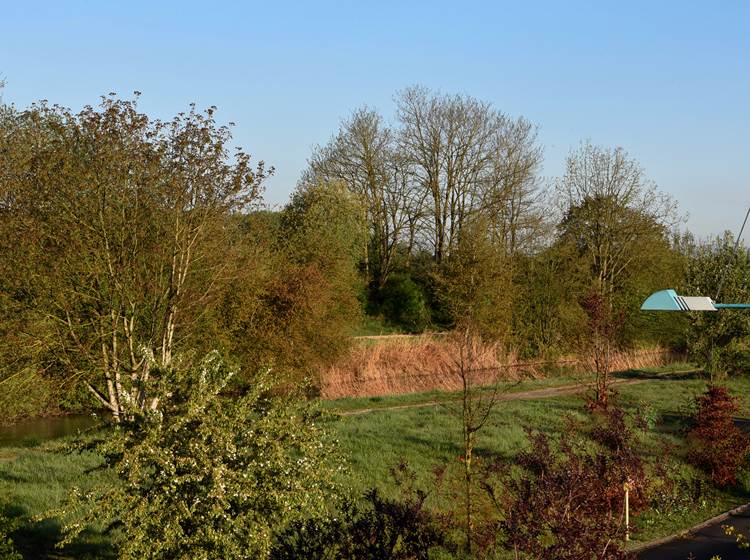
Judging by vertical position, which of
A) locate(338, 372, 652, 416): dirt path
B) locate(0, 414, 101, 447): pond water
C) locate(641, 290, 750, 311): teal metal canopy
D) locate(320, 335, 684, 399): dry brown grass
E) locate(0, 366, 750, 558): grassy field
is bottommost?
locate(0, 414, 101, 447): pond water

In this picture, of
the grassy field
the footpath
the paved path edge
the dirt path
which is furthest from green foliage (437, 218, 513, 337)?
the footpath

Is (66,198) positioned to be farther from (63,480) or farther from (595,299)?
(595,299)

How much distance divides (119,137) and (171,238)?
264 centimetres

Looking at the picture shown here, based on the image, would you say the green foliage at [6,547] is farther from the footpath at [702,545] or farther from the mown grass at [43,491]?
the footpath at [702,545]

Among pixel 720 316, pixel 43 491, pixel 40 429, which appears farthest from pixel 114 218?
pixel 720 316

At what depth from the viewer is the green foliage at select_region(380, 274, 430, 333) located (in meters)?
44.4

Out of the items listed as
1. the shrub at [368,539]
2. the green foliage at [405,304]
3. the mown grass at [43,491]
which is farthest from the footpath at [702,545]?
the green foliage at [405,304]

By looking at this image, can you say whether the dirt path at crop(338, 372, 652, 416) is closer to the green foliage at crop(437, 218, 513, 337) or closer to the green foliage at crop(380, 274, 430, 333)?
the green foliage at crop(437, 218, 513, 337)

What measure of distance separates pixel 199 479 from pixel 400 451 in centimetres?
957

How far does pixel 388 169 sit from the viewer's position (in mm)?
47844

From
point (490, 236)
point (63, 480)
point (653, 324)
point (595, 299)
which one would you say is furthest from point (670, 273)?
point (63, 480)

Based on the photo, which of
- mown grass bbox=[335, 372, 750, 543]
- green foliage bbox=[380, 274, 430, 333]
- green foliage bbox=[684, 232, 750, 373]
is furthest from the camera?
green foliage bbox=[380, 274, 430, 333]

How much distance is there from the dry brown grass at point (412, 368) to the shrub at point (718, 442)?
955 cm

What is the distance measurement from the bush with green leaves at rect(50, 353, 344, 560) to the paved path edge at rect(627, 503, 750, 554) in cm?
670
